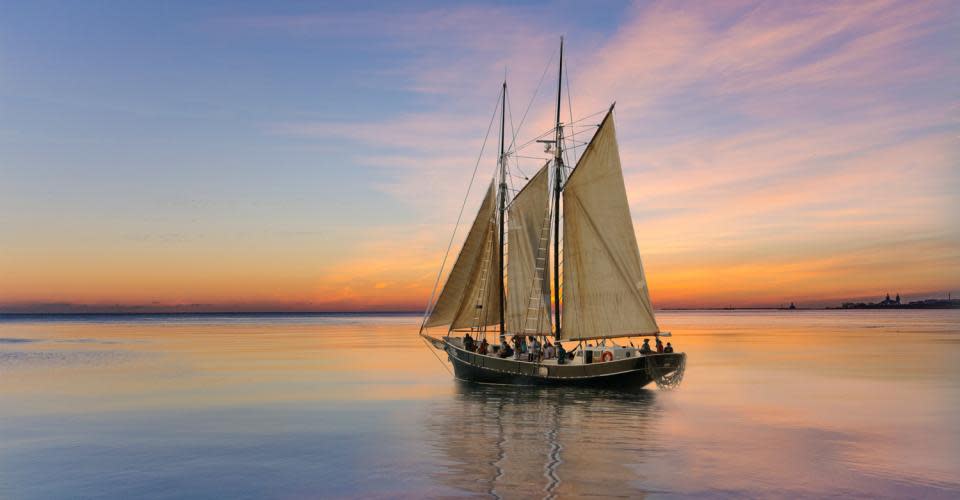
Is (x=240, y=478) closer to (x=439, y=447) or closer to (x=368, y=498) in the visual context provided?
(x=368, y=498)

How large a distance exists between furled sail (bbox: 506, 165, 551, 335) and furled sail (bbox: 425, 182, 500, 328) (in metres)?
1.91

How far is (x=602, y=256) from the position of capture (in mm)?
49156

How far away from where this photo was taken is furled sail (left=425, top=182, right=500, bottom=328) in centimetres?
5569

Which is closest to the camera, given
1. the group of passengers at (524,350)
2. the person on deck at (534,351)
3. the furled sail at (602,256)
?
the furled sail at (602,256)

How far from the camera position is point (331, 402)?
1831 inches

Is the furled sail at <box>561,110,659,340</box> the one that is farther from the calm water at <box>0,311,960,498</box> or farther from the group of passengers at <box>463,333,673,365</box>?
the calm water at <box>0,311,960,498</box>

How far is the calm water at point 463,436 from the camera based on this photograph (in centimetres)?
2439

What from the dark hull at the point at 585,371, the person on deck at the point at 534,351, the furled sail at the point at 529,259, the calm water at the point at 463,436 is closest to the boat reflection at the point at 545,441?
the calm water at the point at 463,436

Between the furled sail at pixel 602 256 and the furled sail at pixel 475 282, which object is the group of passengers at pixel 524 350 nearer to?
the furled sail at pixel 602 256

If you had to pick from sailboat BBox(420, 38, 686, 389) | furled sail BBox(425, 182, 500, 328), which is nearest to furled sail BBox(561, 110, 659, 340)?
sailboat BBox(420, 38, 686, 389)

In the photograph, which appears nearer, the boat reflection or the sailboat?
the boat reflection

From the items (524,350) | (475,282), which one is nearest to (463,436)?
(524,350)

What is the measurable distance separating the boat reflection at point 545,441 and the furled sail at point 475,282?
787 centimetres

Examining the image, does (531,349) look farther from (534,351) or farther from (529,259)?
(529,259)
